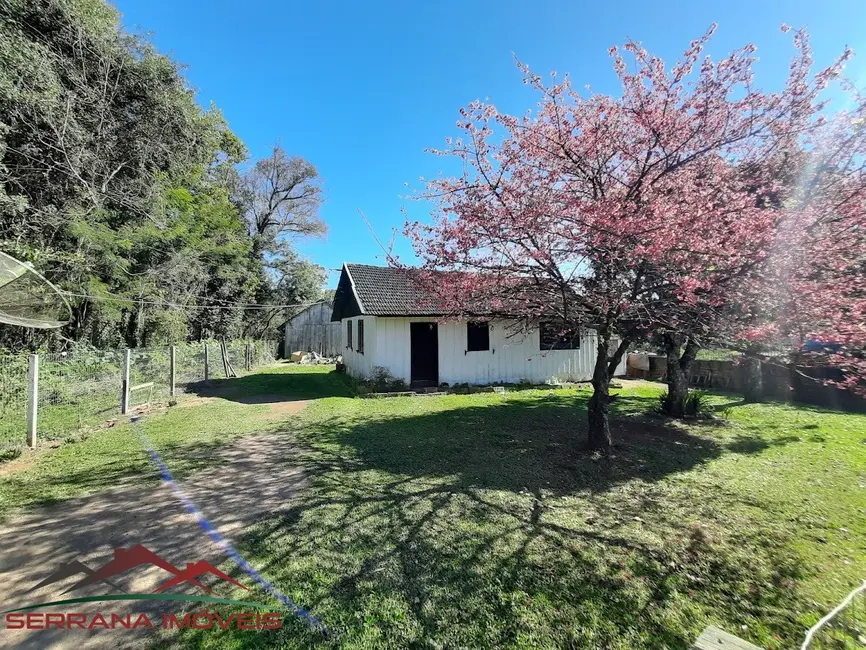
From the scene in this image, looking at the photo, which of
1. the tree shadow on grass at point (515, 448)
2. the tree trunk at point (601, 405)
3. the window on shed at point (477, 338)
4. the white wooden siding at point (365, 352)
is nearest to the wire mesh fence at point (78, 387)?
the tree shadow on grass at point (515, 448)

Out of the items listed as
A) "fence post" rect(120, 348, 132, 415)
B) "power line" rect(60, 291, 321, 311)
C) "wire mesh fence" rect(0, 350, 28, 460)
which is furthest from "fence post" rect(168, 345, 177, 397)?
"wire mesh fence" rect(0, 350, 28, 460)

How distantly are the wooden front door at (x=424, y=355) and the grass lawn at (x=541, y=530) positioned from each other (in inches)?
220

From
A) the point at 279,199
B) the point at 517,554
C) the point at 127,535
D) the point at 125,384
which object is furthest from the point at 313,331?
the point at 517,554

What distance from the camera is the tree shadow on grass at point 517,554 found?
2.16m

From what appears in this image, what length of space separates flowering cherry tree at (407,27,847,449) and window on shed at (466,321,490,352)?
22.0 ft

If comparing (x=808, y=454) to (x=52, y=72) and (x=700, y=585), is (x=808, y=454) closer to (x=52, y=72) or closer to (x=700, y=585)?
(x=700, y=585)

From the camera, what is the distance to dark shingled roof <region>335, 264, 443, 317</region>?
11.4m

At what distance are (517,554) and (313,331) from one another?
2507 cm

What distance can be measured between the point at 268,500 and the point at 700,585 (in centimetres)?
379

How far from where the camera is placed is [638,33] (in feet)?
14.9

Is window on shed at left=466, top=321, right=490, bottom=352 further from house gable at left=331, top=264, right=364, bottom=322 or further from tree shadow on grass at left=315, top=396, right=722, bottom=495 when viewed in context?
tree shadow on grass at left=315, top=396, right=722, bottom=495

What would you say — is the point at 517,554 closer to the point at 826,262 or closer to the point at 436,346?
the point at 826,262

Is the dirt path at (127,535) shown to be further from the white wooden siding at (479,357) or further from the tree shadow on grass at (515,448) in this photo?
the white wooden siding at (479,357)

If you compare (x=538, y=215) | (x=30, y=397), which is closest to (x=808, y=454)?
(x=538, y=215)
